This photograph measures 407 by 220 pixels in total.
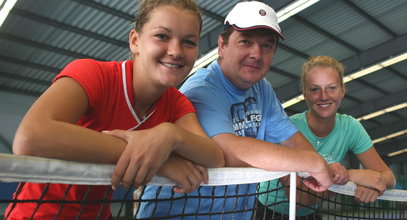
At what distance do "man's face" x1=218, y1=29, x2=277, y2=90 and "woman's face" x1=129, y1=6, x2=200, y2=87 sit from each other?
1.76 ft

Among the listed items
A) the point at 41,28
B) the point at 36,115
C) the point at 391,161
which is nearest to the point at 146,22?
the point at 36,115

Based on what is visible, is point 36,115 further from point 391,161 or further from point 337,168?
point 391,161

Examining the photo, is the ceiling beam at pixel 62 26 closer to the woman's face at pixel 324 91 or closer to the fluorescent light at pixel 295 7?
the fluorescent light at pixel 295 7

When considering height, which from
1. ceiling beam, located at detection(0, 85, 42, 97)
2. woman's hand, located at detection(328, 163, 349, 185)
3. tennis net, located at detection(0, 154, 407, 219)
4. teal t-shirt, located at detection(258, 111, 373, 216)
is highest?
ceiling beam, located at detection(0, 85, 42, 97)

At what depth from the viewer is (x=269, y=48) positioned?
6.81ft

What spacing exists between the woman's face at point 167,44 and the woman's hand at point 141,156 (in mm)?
438

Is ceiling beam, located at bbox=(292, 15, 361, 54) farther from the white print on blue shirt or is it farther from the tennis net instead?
the white print on blue shirt

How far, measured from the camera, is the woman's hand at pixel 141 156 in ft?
3.35

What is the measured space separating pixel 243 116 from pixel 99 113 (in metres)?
0.88

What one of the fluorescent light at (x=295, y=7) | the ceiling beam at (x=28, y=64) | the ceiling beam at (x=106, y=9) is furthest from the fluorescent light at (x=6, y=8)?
the fluorescent light at (x=295, y=7)

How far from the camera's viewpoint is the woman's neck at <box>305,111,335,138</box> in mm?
2727

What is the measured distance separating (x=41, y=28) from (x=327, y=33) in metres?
7.96

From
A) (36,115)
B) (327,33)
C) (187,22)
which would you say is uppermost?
(327,33)

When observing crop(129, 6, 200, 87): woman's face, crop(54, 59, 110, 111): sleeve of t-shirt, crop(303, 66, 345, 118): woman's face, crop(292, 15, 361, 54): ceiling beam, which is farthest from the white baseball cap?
crop(292, 15, 361, 54): ceiling beam
